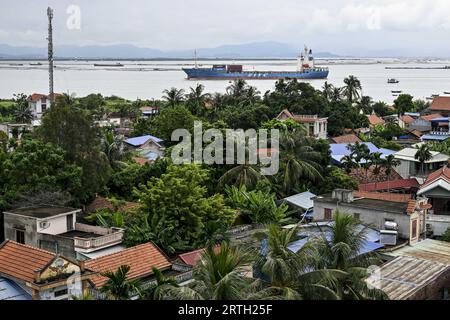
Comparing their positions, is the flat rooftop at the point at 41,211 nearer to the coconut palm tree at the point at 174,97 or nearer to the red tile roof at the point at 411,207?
the red tile roof at the point at 411,207

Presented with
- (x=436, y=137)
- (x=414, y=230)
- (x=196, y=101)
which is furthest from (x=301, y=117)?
(x=414, y=230)

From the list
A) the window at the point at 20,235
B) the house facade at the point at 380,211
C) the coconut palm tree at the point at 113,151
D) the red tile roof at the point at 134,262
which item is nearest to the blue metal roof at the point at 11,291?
the red tile roof at the point at 134,262

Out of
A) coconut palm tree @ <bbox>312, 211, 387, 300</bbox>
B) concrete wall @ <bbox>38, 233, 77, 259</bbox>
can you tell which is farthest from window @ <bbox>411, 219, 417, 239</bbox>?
concrete wall @ <bbox>38, 233, 77, 259</bbox>

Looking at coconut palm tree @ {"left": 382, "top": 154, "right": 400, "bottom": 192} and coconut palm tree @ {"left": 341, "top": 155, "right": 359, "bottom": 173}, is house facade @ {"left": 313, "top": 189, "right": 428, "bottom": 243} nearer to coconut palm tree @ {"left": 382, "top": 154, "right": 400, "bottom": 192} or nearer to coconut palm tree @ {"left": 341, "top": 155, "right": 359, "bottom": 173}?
coconut palm tree @ {"left": 382, "top": 154, "right": 400, "bottom": 192}

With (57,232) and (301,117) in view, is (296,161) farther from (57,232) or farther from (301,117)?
(301,117)
